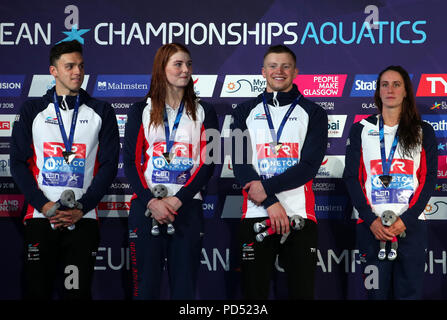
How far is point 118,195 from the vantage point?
5.16 metres

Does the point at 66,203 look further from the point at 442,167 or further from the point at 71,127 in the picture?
the point at 442,167

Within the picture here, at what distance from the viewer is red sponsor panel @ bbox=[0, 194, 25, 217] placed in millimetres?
5188

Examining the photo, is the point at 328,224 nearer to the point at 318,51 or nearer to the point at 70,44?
the point at 318,51

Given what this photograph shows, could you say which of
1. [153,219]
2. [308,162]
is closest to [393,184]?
[308,162]

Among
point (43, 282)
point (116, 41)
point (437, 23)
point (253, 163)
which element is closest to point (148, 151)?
point (253, 163)

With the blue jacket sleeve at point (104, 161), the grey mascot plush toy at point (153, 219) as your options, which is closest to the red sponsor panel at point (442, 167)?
the grey mascot plush toy at point (153, 219)

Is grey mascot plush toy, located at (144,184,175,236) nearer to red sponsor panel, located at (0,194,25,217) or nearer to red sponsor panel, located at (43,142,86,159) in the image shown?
red sponsor panel, located at (43,142,86,159)

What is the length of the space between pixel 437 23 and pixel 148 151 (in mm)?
2587

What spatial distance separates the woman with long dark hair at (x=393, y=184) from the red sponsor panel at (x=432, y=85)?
2.11ft

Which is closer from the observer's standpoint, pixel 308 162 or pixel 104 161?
pixel 308 162

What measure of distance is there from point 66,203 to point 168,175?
26.6 inches

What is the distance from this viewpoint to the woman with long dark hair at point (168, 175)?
3.94 m

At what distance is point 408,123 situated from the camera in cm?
436
